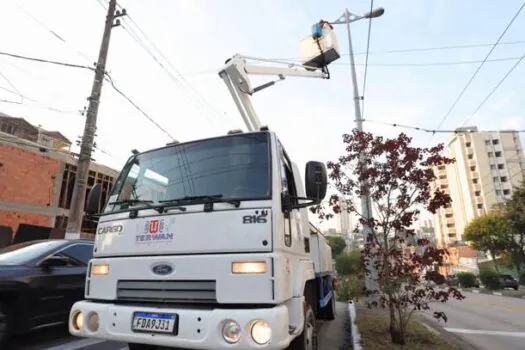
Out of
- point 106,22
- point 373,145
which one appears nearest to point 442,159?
point 373,145

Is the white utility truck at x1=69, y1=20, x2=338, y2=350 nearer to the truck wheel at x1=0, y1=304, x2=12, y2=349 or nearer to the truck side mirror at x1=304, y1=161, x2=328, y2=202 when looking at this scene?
the truck side mirror at x1=304, y1=161, x2=328, y2=202

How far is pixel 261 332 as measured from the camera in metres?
2.65

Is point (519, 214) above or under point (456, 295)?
above

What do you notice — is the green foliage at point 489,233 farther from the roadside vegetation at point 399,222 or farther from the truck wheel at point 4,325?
the truck wheel at point 4,325

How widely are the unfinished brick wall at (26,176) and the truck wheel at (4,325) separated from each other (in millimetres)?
16472

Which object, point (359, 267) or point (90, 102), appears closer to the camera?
point (359, 267)

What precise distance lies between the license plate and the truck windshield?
3.60 ft

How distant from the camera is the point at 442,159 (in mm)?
5820

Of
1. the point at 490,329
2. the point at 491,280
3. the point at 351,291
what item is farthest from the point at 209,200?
the point at 491,280

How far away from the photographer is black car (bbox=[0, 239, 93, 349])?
4309 millimetres

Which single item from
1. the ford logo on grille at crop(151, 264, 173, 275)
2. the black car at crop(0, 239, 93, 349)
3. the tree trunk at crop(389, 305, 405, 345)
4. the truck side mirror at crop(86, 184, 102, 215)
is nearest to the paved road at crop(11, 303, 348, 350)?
the black car at crop(0, 239, 93, 349)

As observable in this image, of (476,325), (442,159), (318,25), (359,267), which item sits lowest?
(476,325)

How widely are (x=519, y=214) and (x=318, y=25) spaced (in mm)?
29333

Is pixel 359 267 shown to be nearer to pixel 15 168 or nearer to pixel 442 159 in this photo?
pixel 442 159
